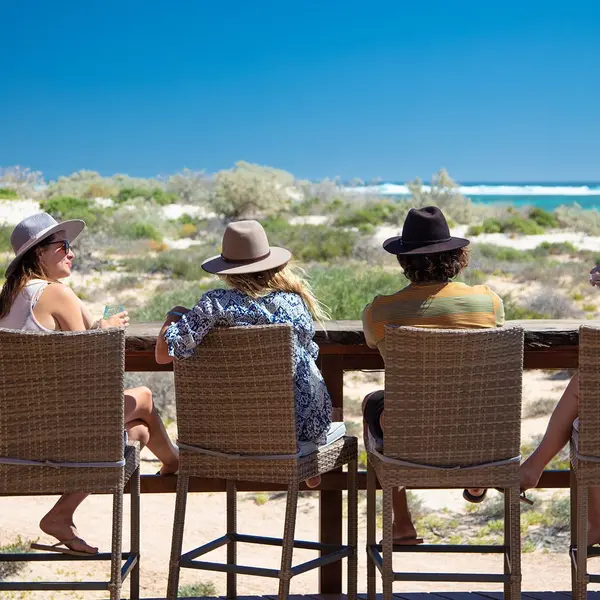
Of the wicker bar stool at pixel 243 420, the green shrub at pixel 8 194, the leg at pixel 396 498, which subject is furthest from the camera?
the green shrub at pixel 8 194

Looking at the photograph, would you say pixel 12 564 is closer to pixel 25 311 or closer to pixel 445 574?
pixel 25 311

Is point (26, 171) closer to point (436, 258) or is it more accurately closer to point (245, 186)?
point (245, 186)

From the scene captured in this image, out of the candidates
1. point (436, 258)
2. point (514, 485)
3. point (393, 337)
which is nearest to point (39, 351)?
point (393, 337)

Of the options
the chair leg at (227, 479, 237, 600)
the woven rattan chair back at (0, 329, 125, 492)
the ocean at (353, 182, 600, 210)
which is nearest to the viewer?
the woven rattan chair back at (0, 329, 125, 492)

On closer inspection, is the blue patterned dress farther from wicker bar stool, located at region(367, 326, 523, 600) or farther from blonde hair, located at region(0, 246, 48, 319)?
blonde hair, located at region(0, 246, 48, 319)

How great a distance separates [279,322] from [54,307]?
0.76 m

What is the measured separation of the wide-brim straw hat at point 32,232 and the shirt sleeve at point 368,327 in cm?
102

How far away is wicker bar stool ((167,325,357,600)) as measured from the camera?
2957 mm

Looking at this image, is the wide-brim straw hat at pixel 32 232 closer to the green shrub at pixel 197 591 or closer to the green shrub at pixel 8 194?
the green shrub at pixel 197 591

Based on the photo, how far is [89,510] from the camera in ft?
21.0

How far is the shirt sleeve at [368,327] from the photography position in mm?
3139

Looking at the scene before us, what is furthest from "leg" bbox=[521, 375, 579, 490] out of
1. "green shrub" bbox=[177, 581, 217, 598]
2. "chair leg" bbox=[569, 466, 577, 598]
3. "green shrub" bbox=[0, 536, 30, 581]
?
"green shrub" bbox=[0, 536, 30, 581]

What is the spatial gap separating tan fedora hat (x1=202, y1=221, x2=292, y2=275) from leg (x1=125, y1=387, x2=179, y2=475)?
0.53 meters

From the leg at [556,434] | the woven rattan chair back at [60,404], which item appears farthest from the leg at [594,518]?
the woven rattan chair back at [60,404]
